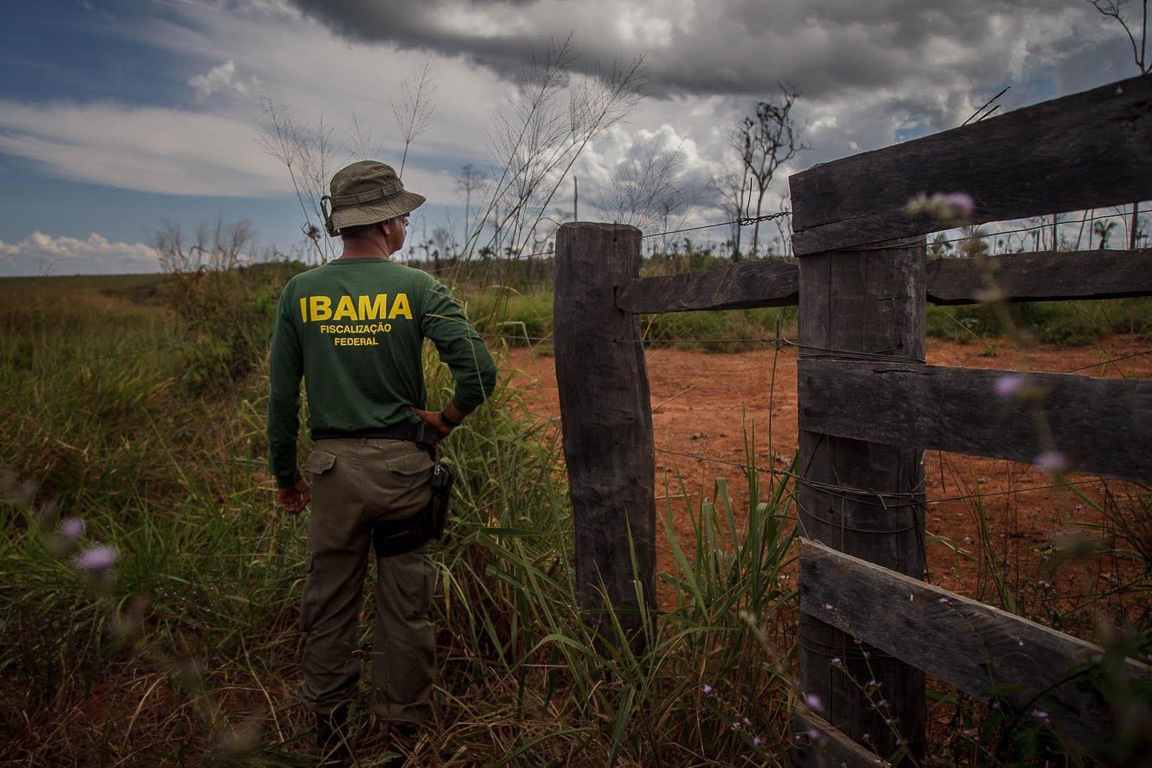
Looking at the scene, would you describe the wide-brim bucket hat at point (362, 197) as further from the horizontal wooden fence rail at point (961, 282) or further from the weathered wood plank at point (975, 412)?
the weathered wood plank at point (975, 412)

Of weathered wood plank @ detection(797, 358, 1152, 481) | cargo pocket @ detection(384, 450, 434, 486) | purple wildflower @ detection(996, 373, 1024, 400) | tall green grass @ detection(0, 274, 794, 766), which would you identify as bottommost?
tall green grass @ detection(0, 274, 794, 766)

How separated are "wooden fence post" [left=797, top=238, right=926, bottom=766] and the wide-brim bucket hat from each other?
163 cm

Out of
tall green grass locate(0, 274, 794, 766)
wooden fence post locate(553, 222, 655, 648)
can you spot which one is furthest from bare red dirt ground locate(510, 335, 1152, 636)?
tall green grass locate(0, 274, 794, 766)

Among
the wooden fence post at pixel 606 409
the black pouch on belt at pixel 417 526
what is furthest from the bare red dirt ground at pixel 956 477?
the black pouch on belt at pixel 417 526

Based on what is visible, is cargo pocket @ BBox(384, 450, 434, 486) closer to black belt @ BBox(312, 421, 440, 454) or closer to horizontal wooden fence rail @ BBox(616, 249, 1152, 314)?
black belt @ BBox(312, 421, 440, 454)

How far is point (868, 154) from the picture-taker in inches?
67.7

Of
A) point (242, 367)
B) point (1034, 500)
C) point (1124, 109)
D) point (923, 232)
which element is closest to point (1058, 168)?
point (1124, 109)

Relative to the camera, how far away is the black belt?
2.73 meters

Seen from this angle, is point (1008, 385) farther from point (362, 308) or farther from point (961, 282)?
point (362, 308)

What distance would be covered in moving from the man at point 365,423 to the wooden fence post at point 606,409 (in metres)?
0.42

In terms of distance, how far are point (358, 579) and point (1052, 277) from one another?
2.48m

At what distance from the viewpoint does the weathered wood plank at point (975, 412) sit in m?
1.31

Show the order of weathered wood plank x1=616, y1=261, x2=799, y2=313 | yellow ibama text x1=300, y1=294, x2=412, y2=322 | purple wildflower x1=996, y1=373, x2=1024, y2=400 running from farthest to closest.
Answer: yellow ibama text x1=300, y1=294, x2=412, y2=322, weathered wood plank x1=616, y1=261, x2=799, y2=313, purple wildflower x1=996, y1=373, x2=1024, y2=400

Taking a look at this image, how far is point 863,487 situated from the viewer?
73.0 inches
